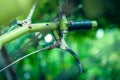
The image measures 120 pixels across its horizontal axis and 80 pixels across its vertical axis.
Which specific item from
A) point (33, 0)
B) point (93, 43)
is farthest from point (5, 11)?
point (93, 43)

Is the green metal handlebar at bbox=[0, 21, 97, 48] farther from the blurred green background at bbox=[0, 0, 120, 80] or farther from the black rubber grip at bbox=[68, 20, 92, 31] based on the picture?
the blurred green background at bbox=[0, 0, 120, 80]

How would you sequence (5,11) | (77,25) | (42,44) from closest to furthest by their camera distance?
(5,11)
(77,25)
(42,44)

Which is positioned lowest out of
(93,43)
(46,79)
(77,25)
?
(46,79)

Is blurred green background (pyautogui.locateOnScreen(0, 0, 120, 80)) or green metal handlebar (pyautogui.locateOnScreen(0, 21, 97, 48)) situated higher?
green metal handlebar (pyautogui.locateOnScreen(0, 21, 97, 48))

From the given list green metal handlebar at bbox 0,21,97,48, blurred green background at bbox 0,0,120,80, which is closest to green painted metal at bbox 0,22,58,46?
green metal handlebar at bbox 0,21,97,48

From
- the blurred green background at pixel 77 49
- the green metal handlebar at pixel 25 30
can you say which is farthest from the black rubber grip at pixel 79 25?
the blurred green background at pixel 77 49

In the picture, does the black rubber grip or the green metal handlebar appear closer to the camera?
the green metal handlebar

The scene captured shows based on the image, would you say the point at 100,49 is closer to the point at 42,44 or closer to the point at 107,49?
the point at 107,49

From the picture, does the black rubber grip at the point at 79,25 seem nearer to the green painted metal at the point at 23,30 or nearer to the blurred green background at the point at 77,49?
the green painted metal at the point at 23,30
